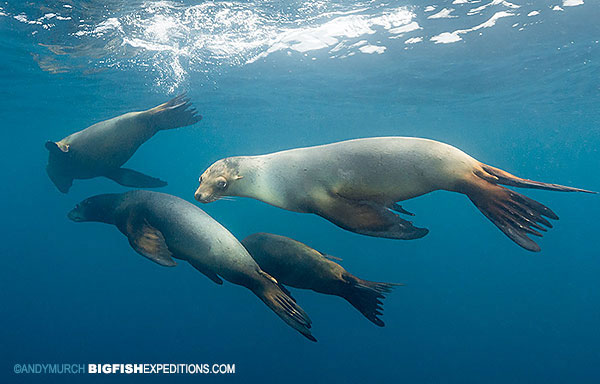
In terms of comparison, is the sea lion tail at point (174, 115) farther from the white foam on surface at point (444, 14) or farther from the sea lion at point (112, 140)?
the white foam on surface at point (444, 14)

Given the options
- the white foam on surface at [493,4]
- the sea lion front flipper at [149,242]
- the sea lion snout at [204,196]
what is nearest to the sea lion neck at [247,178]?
the sea lion snout at [204,196]

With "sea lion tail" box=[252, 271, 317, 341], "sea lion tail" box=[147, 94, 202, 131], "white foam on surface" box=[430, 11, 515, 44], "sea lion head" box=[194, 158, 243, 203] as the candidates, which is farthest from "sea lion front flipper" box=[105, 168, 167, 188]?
"white foam on surface" box=[430, 11, 515, 44]

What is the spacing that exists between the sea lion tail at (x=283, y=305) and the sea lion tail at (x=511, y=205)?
124 cm

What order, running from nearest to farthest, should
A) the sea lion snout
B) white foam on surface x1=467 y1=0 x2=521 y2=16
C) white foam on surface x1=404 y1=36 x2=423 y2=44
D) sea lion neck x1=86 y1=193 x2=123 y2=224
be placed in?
the sea lion snout → sea lion neck x1=86 y1=193 x2=123 y2=224 → white foam on surface x1=467 y1=0 x2=521 y2=16 → white foam on surface x1=404 y1=36 x2=423 y2=44

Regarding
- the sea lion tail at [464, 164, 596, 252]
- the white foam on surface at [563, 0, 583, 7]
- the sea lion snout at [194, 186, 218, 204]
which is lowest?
the sea lion tail at [464, 164, 596, 252]

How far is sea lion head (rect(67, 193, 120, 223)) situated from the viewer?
354 centimetres

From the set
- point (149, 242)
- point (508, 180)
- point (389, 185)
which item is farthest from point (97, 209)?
point (508, 180)

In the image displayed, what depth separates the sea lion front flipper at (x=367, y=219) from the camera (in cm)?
195

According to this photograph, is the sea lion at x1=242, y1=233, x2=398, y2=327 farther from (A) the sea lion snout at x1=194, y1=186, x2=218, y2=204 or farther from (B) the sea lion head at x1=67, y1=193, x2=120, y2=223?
(B) the sea lion head at x1=67, y1=193, x2=120, y2=223

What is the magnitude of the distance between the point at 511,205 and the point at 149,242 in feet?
8.77

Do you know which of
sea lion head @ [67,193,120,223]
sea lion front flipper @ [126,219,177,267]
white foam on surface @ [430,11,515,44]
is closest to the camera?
sea lion front flipper @ [126,219,177,267]

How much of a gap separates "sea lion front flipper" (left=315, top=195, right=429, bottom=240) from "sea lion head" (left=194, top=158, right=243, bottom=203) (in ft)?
2.48

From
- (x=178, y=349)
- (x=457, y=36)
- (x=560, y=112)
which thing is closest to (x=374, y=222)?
(x=457, y=36)

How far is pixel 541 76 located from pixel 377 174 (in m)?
17.2
